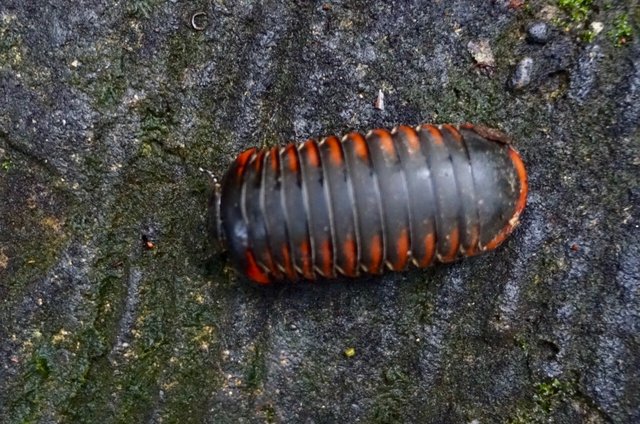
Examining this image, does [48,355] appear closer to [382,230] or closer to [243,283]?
[243,283]

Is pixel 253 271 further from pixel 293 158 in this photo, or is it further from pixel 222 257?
pixel 293 158

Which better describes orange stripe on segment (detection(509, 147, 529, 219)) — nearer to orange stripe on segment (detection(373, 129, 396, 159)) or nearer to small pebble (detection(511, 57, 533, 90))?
small pebble (detection(511, 57, 533, 90))

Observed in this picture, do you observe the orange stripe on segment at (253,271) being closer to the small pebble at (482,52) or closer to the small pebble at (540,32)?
the small pebble at (482,52)

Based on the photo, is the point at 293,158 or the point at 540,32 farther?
the point at 540,32

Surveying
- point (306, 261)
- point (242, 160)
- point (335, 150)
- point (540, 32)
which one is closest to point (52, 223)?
point (242, 160)

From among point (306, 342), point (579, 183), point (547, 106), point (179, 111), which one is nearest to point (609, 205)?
point (579, 183)

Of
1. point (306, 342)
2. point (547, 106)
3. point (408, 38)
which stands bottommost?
point (306, 342)

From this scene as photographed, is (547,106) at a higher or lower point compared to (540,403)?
higher
